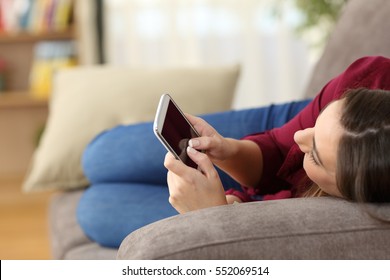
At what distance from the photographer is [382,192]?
1021 millimetres

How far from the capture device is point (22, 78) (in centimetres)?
407

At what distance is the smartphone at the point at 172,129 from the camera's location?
1.13 m

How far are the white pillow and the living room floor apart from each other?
62 cm

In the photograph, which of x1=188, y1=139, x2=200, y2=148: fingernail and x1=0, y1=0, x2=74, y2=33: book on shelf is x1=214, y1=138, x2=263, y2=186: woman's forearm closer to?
x1=188, y1=139, x2=200, y2=148: fingernail

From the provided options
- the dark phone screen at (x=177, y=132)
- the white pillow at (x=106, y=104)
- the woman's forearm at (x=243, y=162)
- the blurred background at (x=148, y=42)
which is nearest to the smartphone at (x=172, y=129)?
the dark phone screen at (x=177, y=132)

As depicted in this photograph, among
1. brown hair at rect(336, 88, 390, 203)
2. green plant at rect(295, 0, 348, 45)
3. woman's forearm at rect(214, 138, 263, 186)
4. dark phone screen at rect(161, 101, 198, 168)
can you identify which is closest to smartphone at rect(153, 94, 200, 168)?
dark phone screen at rect(161, 101, 198, 168)

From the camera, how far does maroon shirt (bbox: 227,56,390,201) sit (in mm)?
1343

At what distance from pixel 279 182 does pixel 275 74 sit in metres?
2.59

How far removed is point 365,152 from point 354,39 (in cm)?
93

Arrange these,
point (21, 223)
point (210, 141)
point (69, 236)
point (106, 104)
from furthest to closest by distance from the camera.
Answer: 1. point (21, 223)
2. point (106, 104)
3. point (69, 236)
4. point (210, 141)

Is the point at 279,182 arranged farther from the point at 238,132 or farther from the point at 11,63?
the point at 11,63

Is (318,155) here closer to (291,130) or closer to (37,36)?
(291,130)

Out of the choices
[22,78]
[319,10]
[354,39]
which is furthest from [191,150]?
[22,78]
